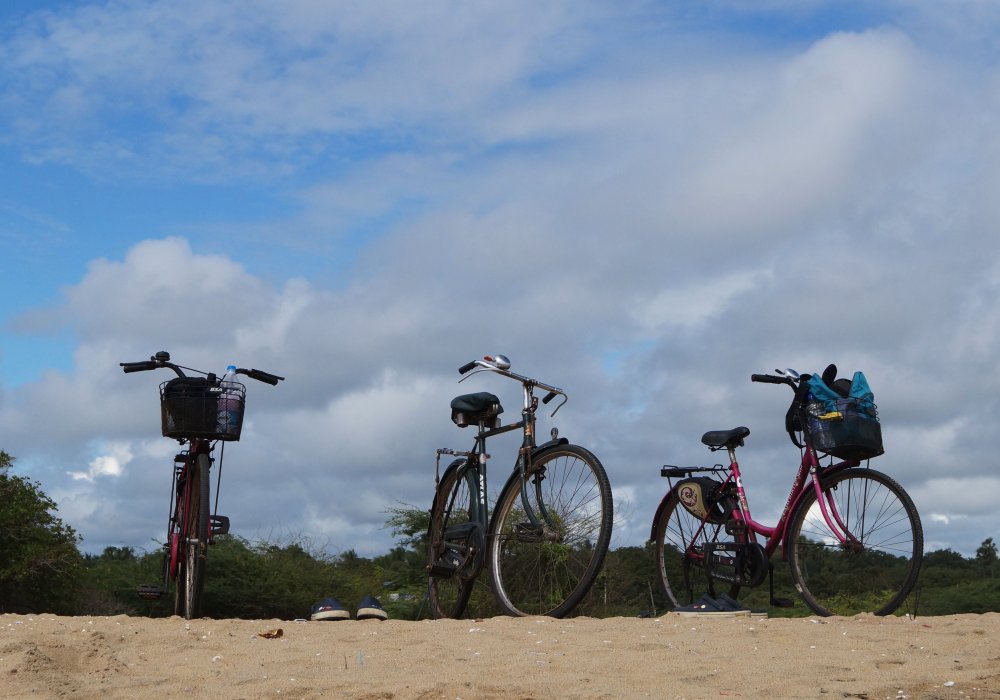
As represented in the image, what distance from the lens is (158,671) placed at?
5223 millimetres

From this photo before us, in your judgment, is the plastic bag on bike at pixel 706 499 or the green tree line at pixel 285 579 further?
the green tree line at pixel 285 579

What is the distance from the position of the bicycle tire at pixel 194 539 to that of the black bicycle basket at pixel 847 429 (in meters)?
4.17

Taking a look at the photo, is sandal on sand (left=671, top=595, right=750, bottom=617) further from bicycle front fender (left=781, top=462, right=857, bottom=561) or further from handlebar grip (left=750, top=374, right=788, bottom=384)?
handlebar grip (left=750, top=374, right=788, bottom=384)

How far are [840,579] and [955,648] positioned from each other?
6.05 feet

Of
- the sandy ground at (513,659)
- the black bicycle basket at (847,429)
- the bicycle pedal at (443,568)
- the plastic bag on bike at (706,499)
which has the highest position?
the black bicycle basket at (847,429)

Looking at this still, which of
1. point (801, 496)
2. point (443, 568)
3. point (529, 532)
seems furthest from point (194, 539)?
point (801, 496)

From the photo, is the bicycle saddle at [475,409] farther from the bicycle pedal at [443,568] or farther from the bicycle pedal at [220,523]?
the bicycle pedal at [220,523]

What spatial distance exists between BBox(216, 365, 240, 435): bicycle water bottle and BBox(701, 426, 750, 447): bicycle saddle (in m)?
3.40

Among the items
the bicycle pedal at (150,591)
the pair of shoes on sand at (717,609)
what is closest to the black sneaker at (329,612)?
the bicycle pedal at (150,591)

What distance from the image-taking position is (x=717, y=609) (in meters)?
6.80

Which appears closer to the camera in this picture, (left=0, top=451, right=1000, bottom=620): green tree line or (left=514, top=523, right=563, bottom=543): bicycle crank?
(left=514, top=523, right=563, bottom=543): bicycle crank

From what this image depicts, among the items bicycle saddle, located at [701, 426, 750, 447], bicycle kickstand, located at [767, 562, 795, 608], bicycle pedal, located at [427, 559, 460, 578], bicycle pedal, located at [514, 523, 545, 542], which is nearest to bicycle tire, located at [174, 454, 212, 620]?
bicycle pedal, located at [427, 559, 460, 578]

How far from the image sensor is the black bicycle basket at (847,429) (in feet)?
22.7

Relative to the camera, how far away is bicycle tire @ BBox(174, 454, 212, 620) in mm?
7715
